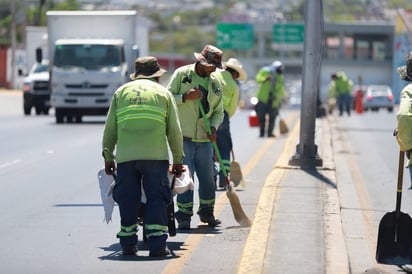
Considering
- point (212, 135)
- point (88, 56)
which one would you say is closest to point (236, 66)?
point (212, 135)

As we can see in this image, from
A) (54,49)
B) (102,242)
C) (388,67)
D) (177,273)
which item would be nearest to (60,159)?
(102,242)

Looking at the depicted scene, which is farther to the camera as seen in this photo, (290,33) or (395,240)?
(290,33)

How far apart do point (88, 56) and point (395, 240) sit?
26.1 metres

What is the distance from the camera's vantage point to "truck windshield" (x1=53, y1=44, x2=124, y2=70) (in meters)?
34.2

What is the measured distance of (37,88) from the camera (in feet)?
139

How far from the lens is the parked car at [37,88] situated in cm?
4250

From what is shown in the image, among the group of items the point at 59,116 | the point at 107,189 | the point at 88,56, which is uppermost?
the point at 107,189

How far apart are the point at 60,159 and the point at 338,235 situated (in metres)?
11.2

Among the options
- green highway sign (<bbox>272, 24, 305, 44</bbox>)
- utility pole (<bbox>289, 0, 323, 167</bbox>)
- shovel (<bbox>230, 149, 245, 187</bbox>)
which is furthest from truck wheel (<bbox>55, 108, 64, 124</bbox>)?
green highway sign (<bbox>272, 24, 305, 44</bbox>)

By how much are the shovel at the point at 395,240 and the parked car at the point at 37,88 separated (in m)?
34.1

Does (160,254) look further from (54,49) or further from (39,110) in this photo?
(39,110)

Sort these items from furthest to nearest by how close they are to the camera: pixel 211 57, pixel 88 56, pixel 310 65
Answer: pixel 88 56, pixel 310 65, pixel 211 57

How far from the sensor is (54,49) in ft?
114

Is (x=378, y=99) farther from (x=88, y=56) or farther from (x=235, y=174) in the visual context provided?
(x=235, y=174)
